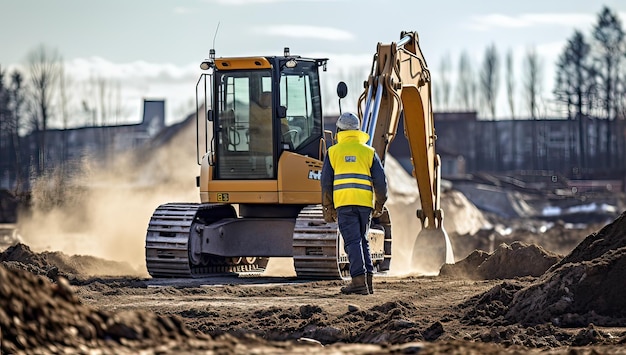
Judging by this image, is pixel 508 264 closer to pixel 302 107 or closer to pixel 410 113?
pixel 410 113

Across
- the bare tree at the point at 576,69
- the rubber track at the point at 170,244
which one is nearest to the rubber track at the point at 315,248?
the rubber track at the point at 170,244

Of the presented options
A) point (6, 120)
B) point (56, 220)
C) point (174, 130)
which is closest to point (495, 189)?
point (174, 130)

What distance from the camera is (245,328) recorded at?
1155cm

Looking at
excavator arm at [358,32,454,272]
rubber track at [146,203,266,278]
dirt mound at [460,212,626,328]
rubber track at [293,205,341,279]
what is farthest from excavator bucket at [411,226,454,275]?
dirt mound at [460,212,626,328]

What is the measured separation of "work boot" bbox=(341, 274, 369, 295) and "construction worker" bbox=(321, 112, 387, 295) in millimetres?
154

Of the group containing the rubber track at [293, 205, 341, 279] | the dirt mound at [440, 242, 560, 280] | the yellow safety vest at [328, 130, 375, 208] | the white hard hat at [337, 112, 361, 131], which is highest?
the white hard hat at [337, 112, 361, 131]

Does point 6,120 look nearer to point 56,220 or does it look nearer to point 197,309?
point 56,220

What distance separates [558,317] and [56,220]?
2158cm

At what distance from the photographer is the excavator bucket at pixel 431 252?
20.0 meters

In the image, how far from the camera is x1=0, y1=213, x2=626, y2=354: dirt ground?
718 centimetres

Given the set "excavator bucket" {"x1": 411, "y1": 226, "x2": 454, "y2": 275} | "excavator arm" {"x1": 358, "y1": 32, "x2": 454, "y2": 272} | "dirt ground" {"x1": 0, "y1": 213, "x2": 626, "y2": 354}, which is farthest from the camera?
"excavator bucket" {"x1": 411, "y1": 226, "x2": 454, "y2": 275}

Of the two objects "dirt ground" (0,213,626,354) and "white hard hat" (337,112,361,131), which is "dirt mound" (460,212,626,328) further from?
"white hard hat" (337,112,361,131)

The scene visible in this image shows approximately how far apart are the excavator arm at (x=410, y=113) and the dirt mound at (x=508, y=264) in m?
1.19

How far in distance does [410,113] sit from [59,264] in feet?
20.4
